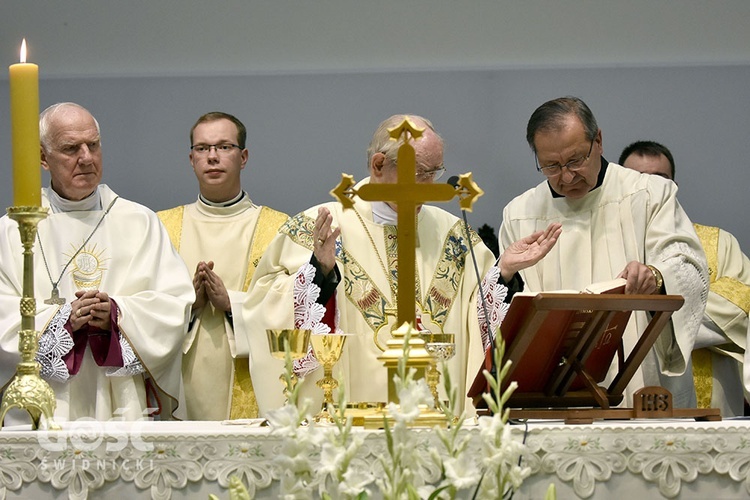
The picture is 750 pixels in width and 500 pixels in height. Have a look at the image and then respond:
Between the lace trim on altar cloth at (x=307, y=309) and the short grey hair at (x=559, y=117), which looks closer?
the lace trim on altar cloth at (x=307, y=309)

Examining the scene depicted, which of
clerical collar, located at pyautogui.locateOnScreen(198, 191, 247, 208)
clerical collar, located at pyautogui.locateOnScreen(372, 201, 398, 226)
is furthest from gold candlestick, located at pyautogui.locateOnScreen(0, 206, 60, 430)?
clerical collar, located at pyautogui.locateOnScreen(198, 191, 247, 208)

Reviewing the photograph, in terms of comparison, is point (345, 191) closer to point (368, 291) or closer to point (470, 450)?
point (470, 450)

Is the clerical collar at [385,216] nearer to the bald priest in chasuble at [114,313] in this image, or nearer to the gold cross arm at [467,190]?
the bald priest in chasuble at [114,313]

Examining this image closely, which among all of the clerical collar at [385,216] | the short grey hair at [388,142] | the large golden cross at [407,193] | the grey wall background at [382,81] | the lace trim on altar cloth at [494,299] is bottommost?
the lace trim on altar cloth at [494,299]

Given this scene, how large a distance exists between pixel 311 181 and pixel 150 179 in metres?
0.92

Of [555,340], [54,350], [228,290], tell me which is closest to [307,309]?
[54,350]

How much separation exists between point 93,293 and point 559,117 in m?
1.84

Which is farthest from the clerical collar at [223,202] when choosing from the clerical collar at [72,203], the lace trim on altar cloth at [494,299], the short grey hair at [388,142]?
the lace trim on altar cloth at [494,299]

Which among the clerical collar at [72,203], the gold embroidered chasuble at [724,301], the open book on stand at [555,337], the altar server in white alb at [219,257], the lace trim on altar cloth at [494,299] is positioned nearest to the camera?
the open book on stand at [555,337]

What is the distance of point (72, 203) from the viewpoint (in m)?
5.22

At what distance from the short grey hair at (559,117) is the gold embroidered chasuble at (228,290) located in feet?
4.82

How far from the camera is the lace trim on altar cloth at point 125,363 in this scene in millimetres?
4668

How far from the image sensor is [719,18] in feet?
22.6

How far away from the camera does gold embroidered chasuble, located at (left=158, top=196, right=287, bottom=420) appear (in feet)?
18.5
